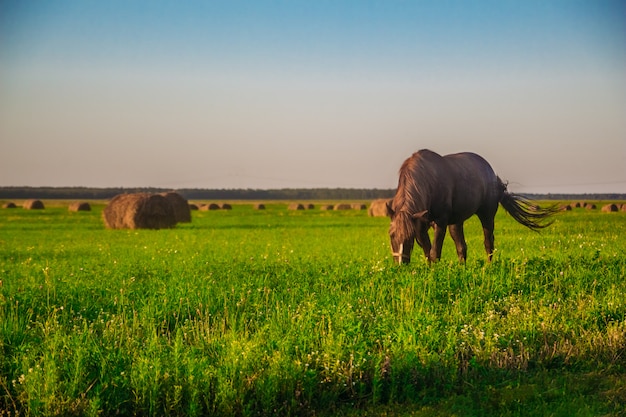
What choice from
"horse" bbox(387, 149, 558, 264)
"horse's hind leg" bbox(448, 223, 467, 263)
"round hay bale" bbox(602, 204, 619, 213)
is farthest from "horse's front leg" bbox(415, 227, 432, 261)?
"round hay bale" bbox(602, 204, 619, 213)

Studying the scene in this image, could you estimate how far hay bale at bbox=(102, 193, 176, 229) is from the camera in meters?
41.5

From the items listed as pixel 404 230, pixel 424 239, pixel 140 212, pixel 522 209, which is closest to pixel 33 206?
pixel 140 212

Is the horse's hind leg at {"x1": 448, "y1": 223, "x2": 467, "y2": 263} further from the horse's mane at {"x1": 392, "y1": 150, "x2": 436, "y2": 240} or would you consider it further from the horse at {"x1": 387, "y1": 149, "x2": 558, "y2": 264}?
the horse's mane at {"x1": 392, "y1": 150, "x2": 436, "y2": 240}

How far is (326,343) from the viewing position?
913cm

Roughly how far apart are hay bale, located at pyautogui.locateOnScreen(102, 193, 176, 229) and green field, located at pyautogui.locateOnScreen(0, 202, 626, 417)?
1029 inches

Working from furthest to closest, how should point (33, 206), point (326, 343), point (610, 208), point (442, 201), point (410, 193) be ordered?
point (33, 206)
point (610, 208)
point (442, 201)
point (410, 193)
point (326, 343)

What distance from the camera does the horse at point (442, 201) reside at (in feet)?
50.1

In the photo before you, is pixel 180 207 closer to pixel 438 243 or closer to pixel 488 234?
pixel 488 234

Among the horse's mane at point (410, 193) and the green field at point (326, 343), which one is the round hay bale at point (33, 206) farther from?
the horse's mane at point (410, 193)

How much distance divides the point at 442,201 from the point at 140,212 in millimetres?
29132

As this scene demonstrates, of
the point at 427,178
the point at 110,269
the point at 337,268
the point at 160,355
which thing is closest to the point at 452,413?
the point at 160,355

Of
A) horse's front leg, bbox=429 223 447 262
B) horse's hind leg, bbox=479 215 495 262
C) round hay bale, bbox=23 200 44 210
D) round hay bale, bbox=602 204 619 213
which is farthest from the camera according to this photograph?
round hay bale, bbox=23 200 44 210

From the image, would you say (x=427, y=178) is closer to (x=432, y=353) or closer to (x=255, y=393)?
(x=432, y=353)

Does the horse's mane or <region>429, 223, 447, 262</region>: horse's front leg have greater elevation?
the horse's mane
